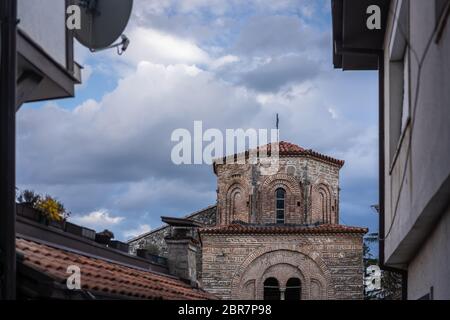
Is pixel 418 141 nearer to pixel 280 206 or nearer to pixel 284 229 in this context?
pixel 284 229

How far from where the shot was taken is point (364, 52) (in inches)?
485

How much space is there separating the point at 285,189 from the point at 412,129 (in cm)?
3602

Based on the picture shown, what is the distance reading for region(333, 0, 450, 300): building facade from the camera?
A: 664 cm

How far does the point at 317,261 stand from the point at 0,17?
117ft

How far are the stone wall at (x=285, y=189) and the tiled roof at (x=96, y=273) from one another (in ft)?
94.0

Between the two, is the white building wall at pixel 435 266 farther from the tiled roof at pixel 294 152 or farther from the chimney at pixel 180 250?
the tiled roof at pixel 294 152

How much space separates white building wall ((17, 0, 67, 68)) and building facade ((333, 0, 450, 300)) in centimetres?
349

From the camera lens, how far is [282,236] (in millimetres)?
42875

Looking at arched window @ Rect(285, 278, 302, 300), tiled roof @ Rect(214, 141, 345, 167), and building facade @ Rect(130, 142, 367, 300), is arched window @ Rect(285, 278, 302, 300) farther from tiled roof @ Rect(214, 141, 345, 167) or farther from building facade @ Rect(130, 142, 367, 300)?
tiled roof @ Rect(214, 141, 345, 167)

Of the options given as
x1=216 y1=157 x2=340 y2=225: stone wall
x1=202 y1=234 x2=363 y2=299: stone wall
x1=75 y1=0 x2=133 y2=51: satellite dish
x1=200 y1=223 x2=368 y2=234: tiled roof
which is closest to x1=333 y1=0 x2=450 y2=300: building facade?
x1=75 y1=0 x2=133 y2=51: satellite dish

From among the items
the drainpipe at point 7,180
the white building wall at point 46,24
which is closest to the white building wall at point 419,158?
the drainpipe at point 7,180

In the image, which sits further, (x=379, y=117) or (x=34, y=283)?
(x=379, y=117)
